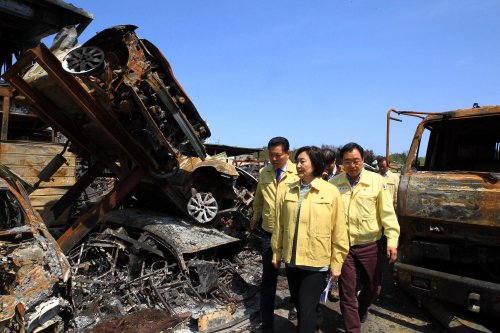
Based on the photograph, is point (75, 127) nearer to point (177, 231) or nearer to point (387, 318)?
point (177, 231)

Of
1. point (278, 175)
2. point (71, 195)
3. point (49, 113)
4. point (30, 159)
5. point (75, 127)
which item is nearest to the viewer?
point (278, 175)

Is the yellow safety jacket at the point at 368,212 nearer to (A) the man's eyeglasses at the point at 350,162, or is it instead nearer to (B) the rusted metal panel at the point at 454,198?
(A) the man's eyeglasses at the point at 350,162

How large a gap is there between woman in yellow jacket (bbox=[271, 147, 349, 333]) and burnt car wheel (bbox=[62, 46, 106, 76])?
3.06 meters

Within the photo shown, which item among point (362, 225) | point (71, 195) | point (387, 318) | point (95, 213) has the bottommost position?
point (387, 318)

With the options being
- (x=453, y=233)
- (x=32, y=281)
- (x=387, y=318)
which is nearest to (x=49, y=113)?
(x=32, y=281)

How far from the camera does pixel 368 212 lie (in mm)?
3104

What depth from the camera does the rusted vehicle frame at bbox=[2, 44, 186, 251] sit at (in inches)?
169

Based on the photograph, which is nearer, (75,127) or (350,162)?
(350,162)

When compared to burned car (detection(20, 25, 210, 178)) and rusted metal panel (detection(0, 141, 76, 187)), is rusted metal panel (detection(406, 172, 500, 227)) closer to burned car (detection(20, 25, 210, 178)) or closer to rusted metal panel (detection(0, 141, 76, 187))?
burned car (detection(20, 25, 210, 178))

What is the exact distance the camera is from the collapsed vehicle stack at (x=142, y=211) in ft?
12.3

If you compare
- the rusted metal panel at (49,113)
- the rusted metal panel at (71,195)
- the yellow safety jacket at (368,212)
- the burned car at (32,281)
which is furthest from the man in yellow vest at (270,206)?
the rusted metal panel at (71,195)

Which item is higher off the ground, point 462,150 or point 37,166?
point 462,150

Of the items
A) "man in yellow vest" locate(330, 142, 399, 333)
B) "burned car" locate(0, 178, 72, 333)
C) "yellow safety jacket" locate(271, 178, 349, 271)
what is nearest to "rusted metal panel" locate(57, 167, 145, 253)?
"burned car" locate(0, 178, 72, 333)

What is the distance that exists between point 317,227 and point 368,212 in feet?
2.80
